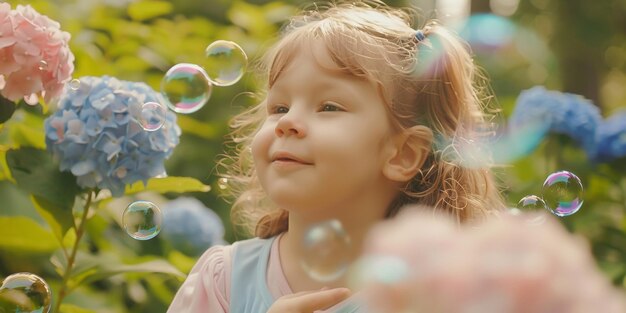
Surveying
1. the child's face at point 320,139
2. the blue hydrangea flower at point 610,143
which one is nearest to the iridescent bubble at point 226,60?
the child's face at point 320,139

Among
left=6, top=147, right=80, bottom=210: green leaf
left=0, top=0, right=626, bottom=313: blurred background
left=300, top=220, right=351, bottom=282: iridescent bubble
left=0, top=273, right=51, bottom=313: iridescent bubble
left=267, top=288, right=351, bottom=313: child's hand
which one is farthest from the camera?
left=0, top=0, right=626, bottom=313: blurred background

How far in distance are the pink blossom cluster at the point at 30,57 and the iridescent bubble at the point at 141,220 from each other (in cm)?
35

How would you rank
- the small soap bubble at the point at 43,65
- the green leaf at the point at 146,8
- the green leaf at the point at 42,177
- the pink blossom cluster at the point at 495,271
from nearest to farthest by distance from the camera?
the pink blossom cluster at the point at 495,271 → the small soap bubble at the point at 43,65 → the green leaf at the point at 42,177 → the green leaf at the point at 146,8

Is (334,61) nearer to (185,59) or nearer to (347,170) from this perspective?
A: (347,170)

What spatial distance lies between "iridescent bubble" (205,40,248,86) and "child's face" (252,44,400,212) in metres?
0.55

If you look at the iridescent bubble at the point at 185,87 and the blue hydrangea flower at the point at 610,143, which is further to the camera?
the blue hydrangea flower at the point at 610,143

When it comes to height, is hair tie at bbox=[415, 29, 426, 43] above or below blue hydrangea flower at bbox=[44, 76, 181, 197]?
above

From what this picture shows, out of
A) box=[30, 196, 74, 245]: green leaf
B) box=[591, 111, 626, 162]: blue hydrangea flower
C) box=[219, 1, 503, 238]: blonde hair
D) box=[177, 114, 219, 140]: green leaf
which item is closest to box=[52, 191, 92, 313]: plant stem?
box=[30, 196, 74, 245]: green leaf

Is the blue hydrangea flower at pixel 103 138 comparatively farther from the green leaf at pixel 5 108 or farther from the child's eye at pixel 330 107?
the child's eye at pixel 330 107

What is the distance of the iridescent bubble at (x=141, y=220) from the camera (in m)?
2.42

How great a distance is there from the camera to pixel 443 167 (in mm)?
2184

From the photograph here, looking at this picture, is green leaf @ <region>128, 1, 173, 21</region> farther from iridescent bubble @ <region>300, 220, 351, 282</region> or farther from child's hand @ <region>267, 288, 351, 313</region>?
child's hand @ <region>267, 288, 351, 313</region>

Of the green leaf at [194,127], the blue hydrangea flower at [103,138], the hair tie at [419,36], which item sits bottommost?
the green leaf at [194,127]

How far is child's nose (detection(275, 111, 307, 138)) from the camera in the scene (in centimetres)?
196
